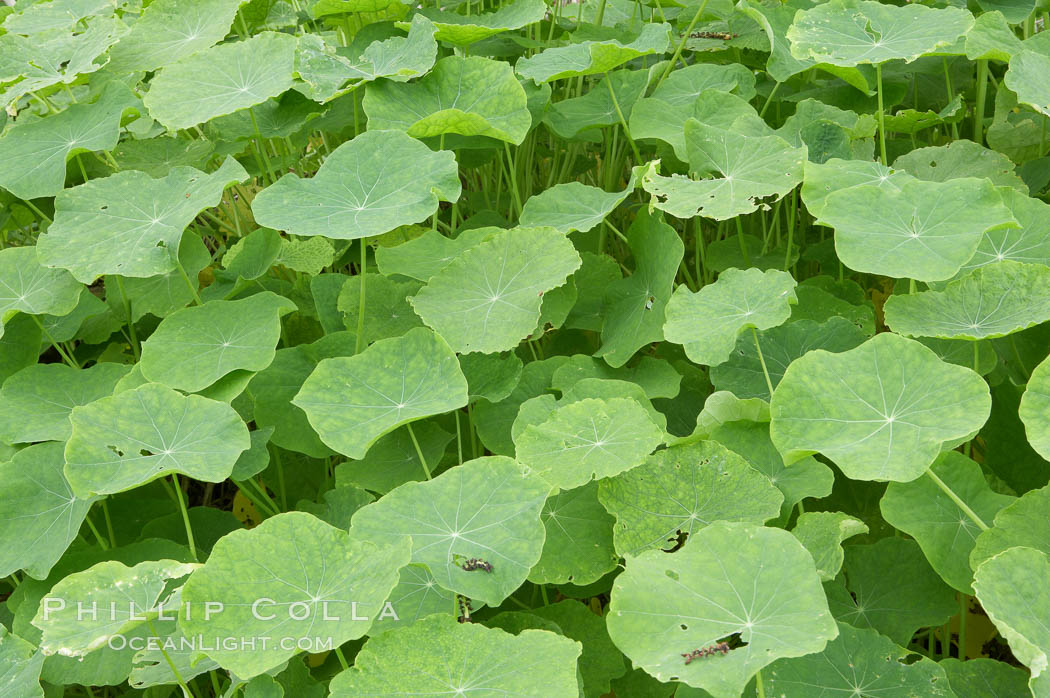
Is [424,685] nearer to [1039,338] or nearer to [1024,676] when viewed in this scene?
[1024,676]

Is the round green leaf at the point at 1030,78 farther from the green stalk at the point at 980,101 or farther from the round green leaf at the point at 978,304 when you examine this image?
the round green leaf at the point at 978,304

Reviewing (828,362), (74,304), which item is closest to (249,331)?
(74,304)

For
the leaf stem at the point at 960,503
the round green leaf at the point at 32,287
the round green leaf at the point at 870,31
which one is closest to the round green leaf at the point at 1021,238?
the round green leaf at the point at 870,31

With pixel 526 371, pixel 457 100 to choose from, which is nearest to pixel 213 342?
pixel 526 371

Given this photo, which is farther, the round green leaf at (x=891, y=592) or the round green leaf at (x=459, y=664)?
the round green leaf at (x=891, y=592)

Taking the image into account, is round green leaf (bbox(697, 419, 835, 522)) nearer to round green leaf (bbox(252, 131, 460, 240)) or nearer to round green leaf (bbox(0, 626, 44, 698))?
round green leaf (bbox(252, 131, 460, 240))

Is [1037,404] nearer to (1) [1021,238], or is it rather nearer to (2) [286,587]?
(1) [1021,238]
